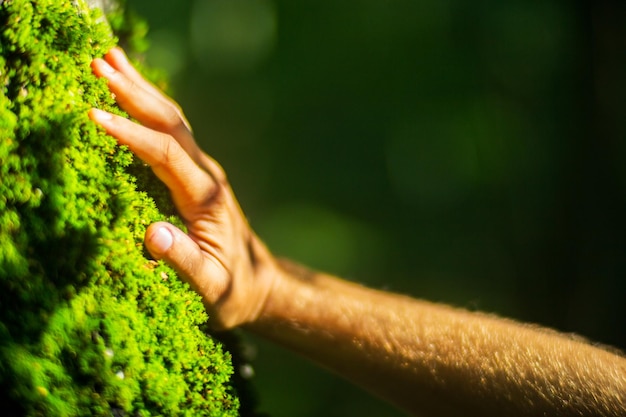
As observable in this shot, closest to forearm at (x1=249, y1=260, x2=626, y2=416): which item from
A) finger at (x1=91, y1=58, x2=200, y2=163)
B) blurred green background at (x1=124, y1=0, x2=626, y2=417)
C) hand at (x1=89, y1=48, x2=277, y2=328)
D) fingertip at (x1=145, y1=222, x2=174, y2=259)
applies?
hand at (x1=89, y1=48, x2=277, y2=328)

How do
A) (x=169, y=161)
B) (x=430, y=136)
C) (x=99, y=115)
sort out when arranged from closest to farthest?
(x=99, y=115)
(x=169, y=161)
(x=430, y=136)

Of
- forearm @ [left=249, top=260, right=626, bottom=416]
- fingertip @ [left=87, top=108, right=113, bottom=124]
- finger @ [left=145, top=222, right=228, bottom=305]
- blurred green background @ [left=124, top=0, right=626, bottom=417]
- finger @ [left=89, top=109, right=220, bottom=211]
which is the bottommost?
blurred green background @ [left=124, top=0, right=626, bottom=417]

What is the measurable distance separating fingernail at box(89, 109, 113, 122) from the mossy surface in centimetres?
2

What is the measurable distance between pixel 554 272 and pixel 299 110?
12.1 feet

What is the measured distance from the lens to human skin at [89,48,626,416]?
1.97 metres

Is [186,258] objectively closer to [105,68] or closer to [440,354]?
[105,68]

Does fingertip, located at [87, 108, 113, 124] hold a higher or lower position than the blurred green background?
higher

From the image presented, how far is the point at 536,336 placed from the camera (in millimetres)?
2480

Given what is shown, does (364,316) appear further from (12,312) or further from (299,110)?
(299,110)

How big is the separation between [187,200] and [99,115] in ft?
1.43

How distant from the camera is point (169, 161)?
1920 mm

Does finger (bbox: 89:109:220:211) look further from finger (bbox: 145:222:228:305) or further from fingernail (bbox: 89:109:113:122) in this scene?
finger (bbox: 145:222:228:305)

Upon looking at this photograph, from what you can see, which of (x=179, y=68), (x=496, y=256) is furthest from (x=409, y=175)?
(x=179, y=68)

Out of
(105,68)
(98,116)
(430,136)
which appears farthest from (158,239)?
(430,136)
